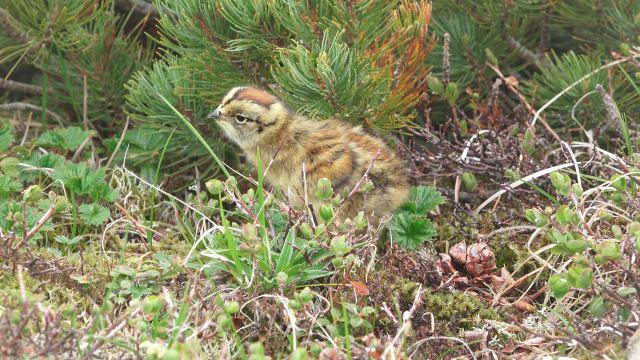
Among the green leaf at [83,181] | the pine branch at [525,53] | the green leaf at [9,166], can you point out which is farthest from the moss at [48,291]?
the pine branch at [525,53]

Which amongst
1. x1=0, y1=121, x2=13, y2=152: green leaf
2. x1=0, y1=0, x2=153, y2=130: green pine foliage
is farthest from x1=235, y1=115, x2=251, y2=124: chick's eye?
x1=0, y1=121, x2=13, y2=152: green leaf

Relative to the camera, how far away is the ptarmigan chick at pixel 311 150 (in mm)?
4285

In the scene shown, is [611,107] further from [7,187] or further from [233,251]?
[7,187]

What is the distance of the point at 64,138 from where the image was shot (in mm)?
4980

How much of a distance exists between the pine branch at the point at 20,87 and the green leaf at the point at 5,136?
1.51 ft

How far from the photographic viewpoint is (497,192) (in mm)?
4488

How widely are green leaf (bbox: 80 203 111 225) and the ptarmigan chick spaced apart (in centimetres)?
71

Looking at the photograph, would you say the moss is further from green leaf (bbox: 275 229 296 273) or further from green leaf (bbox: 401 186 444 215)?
green leaf (bbox: 401 186 444 215)

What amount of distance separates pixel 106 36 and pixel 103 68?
7.4 inches

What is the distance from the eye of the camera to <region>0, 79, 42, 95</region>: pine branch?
5.30 metres

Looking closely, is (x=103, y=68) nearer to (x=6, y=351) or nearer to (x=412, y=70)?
(x=412, y=70)

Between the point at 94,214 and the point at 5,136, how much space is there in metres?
0.82

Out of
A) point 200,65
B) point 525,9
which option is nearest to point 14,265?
point 200,65

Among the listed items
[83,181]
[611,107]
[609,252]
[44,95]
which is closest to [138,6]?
[44,95]
